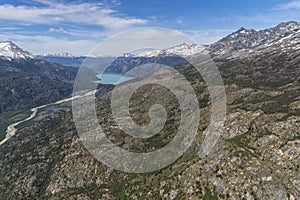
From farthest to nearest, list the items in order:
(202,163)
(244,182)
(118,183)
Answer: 1. (118,183)
2. (202,163)
3. (244,182)

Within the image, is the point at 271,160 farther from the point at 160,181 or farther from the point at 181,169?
the point at 160,181

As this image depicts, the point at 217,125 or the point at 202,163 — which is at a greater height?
the point at 217,125

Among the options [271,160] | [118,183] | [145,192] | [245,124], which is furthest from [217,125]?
[118,183]

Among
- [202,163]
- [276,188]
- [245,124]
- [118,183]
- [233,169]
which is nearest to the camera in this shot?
[276,188]

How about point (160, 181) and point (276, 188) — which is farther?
point (160, 181)

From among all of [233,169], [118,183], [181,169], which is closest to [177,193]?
[181,169]

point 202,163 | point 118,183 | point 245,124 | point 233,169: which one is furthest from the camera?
point 118,183

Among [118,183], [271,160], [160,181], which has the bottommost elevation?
[118,183]

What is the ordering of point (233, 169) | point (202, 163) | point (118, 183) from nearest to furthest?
point (233, 169)
point (202, 163)
point (118, 183)

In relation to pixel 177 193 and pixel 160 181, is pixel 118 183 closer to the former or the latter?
pixel 160 181
